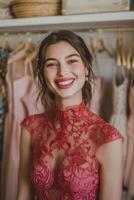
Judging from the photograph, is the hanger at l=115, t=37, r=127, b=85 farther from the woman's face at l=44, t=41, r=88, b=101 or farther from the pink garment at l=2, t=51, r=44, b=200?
the woman's face at l=44, t=41, r=88, b=101

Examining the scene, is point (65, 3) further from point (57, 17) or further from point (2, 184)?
point (2, 184)

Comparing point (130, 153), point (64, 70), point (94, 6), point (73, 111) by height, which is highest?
point (94, 6)

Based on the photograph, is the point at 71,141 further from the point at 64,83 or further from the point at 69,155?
the point at 64,83

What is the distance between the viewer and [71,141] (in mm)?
851

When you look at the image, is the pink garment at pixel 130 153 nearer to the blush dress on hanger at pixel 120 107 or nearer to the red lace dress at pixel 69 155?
the blush dress on hanger at pixel 120 107

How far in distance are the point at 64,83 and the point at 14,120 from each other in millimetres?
518

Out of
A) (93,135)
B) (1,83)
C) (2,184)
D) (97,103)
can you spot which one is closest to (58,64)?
(93,135)

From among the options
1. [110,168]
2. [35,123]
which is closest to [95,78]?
[35,123]

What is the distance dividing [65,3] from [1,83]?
413 mm

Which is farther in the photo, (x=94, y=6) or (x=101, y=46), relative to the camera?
(x=101, y=46)

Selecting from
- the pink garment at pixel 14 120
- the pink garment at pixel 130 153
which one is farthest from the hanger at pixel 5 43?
the pink garment at pixel 130 153

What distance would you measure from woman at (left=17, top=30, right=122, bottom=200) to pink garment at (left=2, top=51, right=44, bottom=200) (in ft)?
1.24

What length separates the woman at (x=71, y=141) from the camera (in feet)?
2.65

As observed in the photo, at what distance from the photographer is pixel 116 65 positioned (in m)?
1.37
